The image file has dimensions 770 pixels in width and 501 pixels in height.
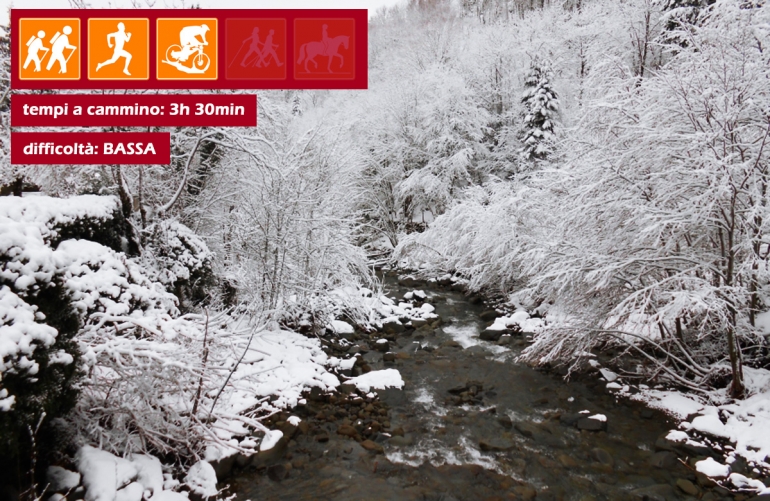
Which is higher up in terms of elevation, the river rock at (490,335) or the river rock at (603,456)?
the river rock at (490,335)

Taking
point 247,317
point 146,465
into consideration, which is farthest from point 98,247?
point 247,317

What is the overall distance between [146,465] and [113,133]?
16.9ft

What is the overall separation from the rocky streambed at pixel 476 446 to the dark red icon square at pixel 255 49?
5.49m

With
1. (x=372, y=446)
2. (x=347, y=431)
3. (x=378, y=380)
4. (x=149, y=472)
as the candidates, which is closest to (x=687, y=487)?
(x=372, y=446)

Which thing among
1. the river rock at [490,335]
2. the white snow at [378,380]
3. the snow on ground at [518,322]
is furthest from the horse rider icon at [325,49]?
the snow on ground at [518,322]

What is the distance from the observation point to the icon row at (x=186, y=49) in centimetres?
634

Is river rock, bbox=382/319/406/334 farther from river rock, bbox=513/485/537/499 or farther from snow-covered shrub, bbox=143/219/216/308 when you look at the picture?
river rock, bbox=513/485/537/499

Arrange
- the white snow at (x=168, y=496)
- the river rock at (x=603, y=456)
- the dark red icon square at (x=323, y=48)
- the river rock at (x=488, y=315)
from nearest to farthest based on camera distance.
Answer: the white snow at (x=168, y=496) < the river rock at (x=603, y=456) < the dark red icon square at (x=323, y=48) < the river rock at (x=488, y=315)

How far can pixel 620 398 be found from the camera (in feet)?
23.1

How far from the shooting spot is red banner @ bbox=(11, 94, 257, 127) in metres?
6.82

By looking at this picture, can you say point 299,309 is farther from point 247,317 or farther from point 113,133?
point 113,133

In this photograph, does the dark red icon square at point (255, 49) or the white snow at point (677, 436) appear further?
the dark red icon square at point (255, 49)

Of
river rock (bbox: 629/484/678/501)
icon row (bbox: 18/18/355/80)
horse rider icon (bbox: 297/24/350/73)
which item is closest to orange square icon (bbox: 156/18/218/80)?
icon row (bbox: 18/18/355/80)

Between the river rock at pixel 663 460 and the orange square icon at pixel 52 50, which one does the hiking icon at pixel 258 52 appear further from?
the river rock at pixel 663 460
